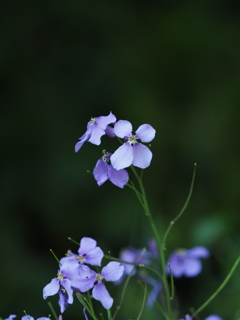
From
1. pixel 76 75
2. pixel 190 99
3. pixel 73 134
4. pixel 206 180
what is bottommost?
pixel 206 180

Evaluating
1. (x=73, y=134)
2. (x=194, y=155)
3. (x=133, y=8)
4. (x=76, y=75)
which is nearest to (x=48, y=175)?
(x=73, y=134)

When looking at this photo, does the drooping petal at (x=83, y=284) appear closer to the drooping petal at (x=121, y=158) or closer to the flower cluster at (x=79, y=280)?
the flower cluster at (x=79, y=280)

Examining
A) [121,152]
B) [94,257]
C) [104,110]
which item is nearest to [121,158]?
[121,152]

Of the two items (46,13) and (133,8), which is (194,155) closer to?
(133,8)

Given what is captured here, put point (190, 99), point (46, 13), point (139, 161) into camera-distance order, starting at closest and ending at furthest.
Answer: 1. point (139, 161)
2. point (46, 13)
3. point (190, 99)

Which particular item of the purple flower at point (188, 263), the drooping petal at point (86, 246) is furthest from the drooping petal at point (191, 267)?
the drooping petal at point (86, 246)

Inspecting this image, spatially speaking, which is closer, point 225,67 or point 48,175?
point 48,175

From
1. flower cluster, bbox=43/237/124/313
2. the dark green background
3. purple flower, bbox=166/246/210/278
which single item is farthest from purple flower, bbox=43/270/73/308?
the dark green background

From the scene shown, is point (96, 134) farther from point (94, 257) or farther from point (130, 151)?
point (94, 257)
